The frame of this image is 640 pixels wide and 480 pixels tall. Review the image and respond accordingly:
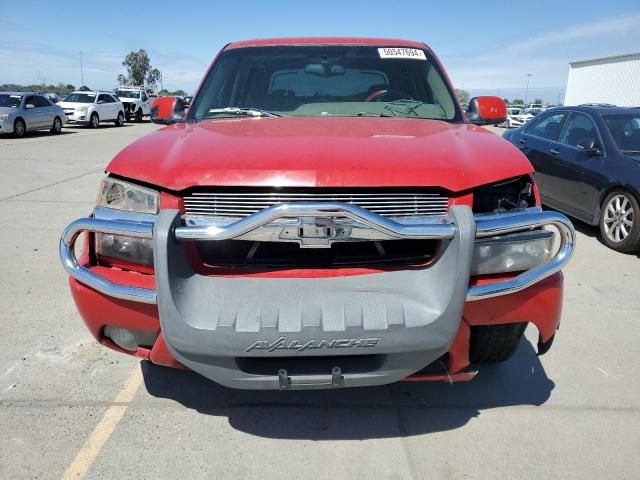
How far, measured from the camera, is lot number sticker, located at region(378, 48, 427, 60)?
3.73 metres

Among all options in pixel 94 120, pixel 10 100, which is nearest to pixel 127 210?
pixel 10 100

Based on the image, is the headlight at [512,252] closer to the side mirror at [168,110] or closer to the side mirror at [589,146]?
the side mirror at [168,110]

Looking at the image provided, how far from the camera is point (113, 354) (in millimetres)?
3299

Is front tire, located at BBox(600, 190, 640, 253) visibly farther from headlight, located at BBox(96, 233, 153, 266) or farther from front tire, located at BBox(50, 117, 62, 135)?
front tire, located at BBox(50, 117, 62, 135)

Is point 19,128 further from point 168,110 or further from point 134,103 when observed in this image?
point 168,110

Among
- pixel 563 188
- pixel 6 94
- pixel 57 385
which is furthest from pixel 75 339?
pixel 6 94

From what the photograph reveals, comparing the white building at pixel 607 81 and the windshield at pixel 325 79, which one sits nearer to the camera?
the windshield at pixel 325 79

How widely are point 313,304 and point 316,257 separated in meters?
0.30

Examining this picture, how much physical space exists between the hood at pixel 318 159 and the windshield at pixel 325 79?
3.07 ft

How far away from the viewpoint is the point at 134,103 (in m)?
31.0

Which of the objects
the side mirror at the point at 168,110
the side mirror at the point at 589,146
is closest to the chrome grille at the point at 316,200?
the side mirror at the point at 168,110

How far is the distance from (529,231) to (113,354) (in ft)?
8.45

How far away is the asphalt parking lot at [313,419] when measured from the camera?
7.66 ft

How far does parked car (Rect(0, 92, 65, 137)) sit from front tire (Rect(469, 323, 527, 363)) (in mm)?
19278
